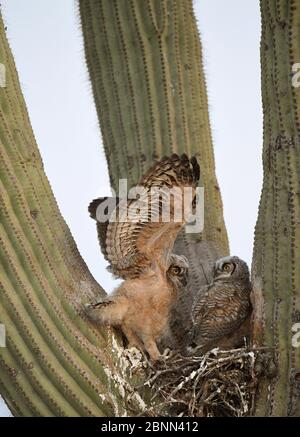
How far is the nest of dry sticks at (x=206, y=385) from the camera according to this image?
706 cm

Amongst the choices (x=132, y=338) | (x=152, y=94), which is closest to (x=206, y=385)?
(x=132, y=338)

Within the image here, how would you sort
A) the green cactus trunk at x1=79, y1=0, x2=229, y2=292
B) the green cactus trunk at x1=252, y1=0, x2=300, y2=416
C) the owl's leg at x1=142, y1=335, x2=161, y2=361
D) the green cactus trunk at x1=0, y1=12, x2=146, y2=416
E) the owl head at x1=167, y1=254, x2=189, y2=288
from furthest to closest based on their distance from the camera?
1. the green cactus trunk at x1=79, y1=0, x2=229, y2=292
2. the owl head at x1=167, y1=254, x2=189, y2=288
3. the owl's leg at x1=142, y1=335, x2=161, y2=361
4. the green cactus trunk at x1=0, y1=12, x2=146, y2=416
5. the green cactus trunk at x1=252, y1=0, x2=300, y2=416

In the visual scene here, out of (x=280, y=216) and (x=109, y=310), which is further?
(x=109, y=310)

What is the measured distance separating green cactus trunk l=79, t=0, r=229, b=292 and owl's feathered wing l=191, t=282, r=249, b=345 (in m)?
0.40

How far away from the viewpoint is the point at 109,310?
24.2 feet

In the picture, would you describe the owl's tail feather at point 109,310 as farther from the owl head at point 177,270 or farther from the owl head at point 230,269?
the owl head at point 230,269

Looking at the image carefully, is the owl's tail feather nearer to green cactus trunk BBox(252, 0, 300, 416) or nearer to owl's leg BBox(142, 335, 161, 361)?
owl's leg BBox(142, 335, 161, 361)

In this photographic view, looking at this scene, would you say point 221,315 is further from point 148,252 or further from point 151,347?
point 148,252

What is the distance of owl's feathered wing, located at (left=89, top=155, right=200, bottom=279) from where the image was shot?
726 cm

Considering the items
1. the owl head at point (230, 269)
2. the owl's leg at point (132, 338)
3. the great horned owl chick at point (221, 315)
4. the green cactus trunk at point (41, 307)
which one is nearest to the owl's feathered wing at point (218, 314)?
the great horned owl chick at point (221, 315)

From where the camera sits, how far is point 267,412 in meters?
6.77

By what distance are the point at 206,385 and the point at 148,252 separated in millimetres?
946

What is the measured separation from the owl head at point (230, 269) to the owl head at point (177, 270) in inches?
8.2

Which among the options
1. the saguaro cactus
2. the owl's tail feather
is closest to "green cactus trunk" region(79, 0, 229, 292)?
the saguaro cactus
